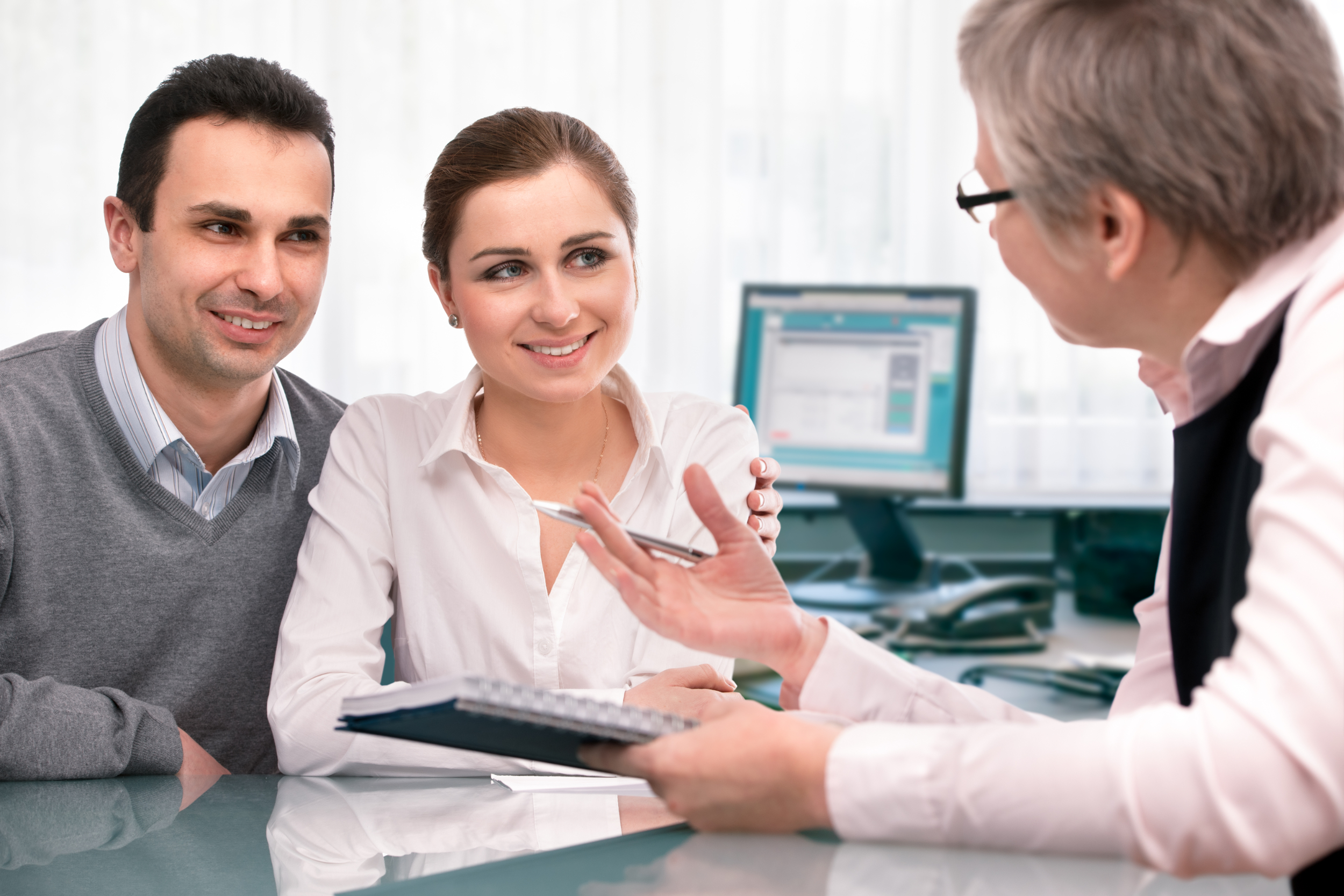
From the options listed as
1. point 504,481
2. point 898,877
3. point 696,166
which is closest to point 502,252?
point 504,481

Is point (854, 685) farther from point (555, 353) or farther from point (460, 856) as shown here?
point (555, 353)

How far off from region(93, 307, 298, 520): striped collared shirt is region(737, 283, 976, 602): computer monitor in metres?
1.49

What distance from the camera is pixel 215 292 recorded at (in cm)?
156

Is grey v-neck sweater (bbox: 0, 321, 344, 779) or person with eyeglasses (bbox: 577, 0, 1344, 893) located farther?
grey v-neck sweater (bbox: 0, 321, 344, 779)

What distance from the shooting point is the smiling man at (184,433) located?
1.47m

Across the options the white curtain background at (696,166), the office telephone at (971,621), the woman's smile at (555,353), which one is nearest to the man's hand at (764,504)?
the woman's smile at (555,353)

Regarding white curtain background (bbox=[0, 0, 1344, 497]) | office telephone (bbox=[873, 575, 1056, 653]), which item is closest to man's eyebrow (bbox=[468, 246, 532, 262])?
office telephone (bbox=[873, 575, 1056, 653])

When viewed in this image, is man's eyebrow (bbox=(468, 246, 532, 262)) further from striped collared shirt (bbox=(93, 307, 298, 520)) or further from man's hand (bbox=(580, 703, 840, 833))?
man's hand (bbox=(580, 703, 840, 833))

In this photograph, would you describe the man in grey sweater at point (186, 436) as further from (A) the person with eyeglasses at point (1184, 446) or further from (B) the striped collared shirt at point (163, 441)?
(A) the person with eyeglasses at point (1184, 446)

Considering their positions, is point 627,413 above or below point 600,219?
below

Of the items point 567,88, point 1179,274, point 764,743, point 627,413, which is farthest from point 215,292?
point 567,88

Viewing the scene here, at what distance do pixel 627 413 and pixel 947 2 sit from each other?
2.64 meters

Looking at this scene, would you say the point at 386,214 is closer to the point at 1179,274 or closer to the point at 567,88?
the point at 567,88

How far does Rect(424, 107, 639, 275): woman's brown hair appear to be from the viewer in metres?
1.45
